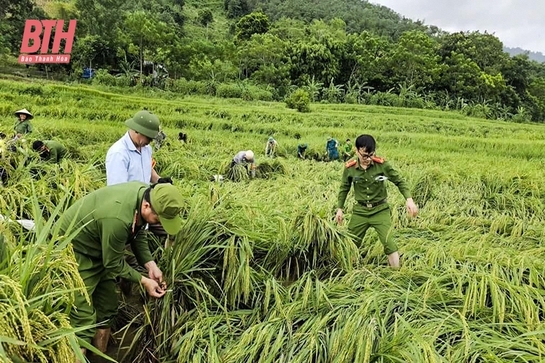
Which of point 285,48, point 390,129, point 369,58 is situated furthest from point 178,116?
point 369,58

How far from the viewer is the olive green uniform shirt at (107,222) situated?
6.19 feet

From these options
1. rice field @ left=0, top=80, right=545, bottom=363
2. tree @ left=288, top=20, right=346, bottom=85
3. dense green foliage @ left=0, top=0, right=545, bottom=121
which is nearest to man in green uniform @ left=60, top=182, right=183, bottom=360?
Result: rice field @ left=0, top=80, right=545, bottom=363

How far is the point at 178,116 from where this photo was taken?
13.4m

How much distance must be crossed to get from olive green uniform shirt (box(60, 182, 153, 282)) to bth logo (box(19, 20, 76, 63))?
16799 mm

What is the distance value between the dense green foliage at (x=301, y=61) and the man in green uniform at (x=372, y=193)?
17360 mm

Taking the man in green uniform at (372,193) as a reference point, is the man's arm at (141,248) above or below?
below

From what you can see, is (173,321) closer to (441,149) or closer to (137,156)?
(137,156)

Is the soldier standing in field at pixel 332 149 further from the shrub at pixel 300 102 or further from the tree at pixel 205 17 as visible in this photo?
the tree at pixel 205 17

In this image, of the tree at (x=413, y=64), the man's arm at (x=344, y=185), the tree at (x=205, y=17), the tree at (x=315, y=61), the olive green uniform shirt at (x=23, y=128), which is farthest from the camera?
the tree at (x=205, y=17)

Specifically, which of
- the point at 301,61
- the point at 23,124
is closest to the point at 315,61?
the point at 301,61

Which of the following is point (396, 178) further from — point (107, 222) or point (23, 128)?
point (23, 128)

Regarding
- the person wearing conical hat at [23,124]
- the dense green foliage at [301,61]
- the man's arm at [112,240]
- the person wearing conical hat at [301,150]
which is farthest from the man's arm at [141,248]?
the dense green foliage at [301,61]

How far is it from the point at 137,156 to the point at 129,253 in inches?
24.8

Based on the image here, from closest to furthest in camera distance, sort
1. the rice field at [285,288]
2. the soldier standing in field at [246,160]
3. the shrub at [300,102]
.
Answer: the rice field at [285,288] → the soldier standing in field at [246,160] → the shrub at [300,102]
